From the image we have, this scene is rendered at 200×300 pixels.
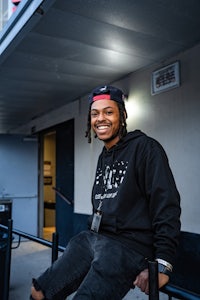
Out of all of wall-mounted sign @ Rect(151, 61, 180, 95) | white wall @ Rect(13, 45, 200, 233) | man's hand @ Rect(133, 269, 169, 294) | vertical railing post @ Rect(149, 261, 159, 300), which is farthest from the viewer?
wall-mounted sign @ Rect(151, 61, 180, 95)

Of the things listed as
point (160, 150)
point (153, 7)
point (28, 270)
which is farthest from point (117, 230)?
point (28, 270)

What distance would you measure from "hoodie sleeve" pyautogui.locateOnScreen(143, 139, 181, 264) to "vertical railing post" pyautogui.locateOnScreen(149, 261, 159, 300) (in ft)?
0.38

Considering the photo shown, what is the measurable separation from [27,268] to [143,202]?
139 inches

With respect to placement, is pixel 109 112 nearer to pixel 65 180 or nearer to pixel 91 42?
pixel 91 42

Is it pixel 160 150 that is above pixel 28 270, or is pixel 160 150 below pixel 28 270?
above

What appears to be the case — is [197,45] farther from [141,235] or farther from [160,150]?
[141,235]

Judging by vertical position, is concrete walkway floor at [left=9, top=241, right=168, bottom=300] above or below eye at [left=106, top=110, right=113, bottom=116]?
below

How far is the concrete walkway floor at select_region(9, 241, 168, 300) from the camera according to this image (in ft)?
10.9

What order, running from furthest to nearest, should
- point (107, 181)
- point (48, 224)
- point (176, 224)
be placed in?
point (48, 224)
point (107, 181)
point (176, 224)

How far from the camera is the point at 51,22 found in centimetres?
248

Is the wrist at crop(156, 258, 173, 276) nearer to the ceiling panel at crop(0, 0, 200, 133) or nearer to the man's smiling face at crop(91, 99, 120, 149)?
the man's smiling face at crop(91, 99, 120, 149)

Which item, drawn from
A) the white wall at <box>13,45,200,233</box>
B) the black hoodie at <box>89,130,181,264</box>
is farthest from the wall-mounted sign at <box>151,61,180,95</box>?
the black hoodie at <box>89,130,181,264</box>

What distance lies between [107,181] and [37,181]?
530 centimetres

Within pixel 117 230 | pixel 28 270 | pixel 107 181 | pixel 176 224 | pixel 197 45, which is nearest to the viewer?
pixel 176 224
